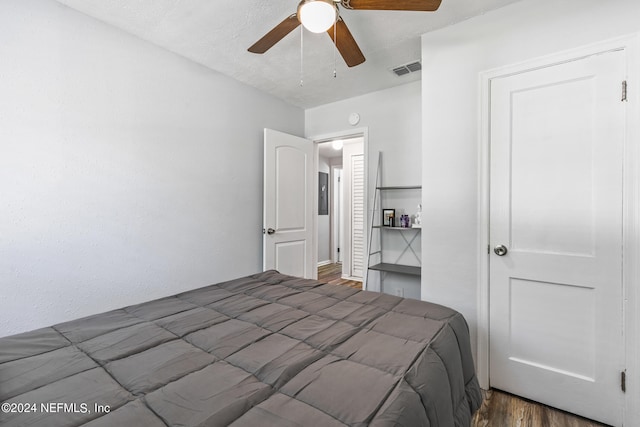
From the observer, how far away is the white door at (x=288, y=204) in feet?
10.4

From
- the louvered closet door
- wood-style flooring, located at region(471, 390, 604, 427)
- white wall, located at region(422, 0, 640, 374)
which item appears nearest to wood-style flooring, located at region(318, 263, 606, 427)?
wood-style flooring, located at region(471, 390, 604, 427)

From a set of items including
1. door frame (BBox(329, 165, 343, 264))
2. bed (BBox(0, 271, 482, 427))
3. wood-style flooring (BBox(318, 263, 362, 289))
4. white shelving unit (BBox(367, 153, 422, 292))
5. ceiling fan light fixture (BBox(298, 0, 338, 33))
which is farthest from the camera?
door frame (BBox(329, 165, 343, 264))

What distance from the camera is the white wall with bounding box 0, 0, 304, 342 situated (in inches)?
66.9

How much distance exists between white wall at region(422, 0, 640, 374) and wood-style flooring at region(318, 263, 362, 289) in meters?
2.38

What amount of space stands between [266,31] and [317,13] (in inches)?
38.1

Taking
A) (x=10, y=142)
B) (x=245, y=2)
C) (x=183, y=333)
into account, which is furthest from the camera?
(x=245, y=2)

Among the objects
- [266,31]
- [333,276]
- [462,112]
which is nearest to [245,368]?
[462,112]

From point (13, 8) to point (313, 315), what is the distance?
2.50 metres

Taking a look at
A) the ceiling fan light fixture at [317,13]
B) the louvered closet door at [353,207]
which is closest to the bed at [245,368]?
the ceiling fan light fixture at [317,13]

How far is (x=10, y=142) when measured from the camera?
5.47 feet

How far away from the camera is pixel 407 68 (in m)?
2.69

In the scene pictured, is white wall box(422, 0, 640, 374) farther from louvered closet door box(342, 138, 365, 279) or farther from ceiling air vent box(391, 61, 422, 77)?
louvered closet door box(342, 138, 365, 279)

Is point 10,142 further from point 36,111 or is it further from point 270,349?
point 270,349

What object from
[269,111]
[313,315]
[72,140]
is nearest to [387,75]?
[269,111]
